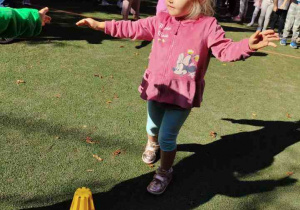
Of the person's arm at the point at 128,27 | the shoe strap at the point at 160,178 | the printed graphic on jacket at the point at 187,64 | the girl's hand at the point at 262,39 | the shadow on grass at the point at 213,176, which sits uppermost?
the girl's hand at the point at 262,39

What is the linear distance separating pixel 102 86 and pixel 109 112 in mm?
764

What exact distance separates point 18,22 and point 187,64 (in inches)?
50.6

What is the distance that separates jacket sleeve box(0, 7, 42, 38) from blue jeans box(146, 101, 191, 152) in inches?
44.0

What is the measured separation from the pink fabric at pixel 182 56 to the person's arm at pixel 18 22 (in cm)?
→ 94

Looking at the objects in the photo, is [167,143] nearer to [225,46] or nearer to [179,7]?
[225,46]

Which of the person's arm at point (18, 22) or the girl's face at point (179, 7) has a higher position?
the girl's face at point (179, 7)

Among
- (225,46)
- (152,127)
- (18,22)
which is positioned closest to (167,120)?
(152,127)

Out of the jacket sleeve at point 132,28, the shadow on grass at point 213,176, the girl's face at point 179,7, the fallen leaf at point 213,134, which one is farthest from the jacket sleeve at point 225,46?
the fallen leaf at point 213,134

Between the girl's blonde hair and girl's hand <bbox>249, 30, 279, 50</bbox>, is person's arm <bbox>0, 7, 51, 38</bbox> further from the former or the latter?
girl's hand <bbox>249, 30, 279, 50</bbox>

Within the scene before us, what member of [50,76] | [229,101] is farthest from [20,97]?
[229,101]

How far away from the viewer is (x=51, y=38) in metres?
6.28

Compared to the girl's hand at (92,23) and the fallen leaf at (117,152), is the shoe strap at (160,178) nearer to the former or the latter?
the fallen leaf at (117,152)

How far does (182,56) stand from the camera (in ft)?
7.95

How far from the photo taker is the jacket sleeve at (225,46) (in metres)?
2.16
